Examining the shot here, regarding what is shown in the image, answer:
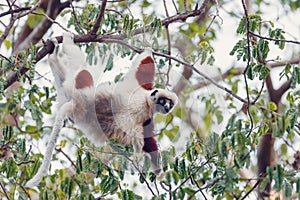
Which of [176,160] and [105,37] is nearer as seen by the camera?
[176,160]

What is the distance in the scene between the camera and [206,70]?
4.09 meters

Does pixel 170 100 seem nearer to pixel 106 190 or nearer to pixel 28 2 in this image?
pixel 106 190

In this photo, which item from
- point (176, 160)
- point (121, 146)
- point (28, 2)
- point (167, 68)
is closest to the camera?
point (176, 160)

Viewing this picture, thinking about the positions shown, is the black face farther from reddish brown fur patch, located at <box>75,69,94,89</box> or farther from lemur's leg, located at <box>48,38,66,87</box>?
lemur's leg, located at <box>48,38,66,87</box>

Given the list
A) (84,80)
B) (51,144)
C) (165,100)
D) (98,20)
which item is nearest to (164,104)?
(165,100)

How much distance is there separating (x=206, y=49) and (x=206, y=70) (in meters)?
0.28

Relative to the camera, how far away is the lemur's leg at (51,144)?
12.2ft

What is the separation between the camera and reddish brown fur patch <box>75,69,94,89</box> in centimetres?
437

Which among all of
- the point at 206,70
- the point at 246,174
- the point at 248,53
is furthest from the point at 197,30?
the point at 248,53

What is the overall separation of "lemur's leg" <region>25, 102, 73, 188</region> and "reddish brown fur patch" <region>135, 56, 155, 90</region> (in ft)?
1.97

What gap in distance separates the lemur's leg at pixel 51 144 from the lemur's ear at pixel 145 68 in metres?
0.60

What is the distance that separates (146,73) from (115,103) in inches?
14.2

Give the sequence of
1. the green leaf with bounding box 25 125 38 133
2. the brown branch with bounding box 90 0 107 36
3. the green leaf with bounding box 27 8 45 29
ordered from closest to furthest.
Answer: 1. the brown branch with bounding box 90 0 107 36
2. the green leaf with bounding box 25 125 38 133
3. the green leaf with bounding box 27 8 45 29

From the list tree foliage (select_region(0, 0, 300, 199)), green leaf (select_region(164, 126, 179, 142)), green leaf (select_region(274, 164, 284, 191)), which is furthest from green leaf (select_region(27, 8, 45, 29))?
green leaf (select_region(274, 164, 284, 191))
